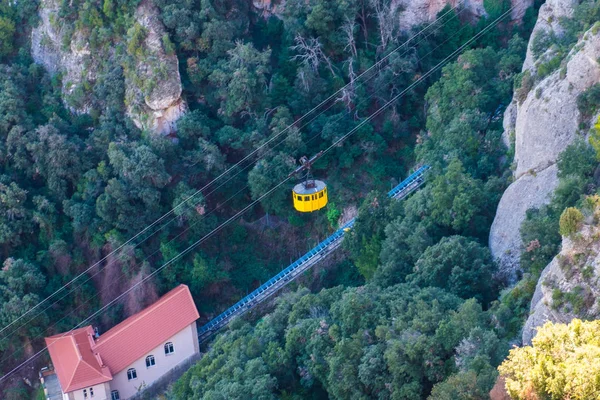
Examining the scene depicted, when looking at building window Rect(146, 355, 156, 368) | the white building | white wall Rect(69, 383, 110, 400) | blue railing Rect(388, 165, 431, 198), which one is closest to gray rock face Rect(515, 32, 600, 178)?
blue railing Rect(388, 165, 431, 198)

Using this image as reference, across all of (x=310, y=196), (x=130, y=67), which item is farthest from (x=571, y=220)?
(x=130, y=67)

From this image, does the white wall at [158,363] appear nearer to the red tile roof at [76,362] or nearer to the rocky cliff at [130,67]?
the red tile roof at [76,362]

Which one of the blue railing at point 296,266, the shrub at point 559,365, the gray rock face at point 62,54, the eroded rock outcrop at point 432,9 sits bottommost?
the blue railing at point 296,266

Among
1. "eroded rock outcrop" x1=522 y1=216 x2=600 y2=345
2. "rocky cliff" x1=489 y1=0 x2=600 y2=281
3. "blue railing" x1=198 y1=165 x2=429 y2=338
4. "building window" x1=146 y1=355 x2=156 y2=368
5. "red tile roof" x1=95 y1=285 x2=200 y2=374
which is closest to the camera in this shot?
"eroded rock outcrop" x1=522 y1=216 x2=600 y2=345

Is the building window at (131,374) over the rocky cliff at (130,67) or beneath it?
beneath

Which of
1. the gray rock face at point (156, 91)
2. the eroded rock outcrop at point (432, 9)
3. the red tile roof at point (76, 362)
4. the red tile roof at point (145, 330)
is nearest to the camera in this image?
the red tile roof at point (76, 362)

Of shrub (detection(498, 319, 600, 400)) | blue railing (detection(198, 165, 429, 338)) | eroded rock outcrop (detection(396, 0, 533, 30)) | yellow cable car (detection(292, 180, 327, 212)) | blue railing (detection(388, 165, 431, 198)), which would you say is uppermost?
eroded rock outcrop (detection(396, 0, 533, 30))

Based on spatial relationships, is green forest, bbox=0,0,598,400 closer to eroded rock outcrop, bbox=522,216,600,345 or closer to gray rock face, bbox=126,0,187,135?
gray rock face, bbox=126,0,187,135

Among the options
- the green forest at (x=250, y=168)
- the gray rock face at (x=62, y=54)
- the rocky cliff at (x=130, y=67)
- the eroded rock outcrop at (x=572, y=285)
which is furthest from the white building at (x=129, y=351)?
the eroded rock outcrop at (x=572, y=285)
